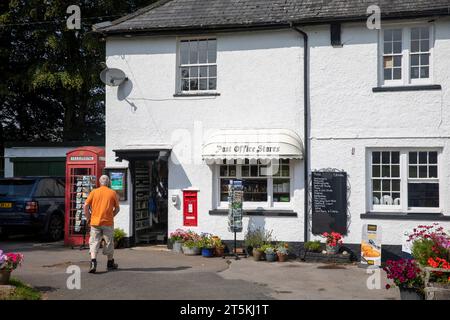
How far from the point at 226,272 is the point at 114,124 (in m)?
5.86

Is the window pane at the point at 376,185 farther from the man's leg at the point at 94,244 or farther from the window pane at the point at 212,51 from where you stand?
the man's leg at the point at 94,244

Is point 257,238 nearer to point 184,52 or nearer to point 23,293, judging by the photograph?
point 184,52

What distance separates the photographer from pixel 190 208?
15.1 m

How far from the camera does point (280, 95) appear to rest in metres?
14.5

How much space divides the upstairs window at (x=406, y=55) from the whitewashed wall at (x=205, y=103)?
2.15 m

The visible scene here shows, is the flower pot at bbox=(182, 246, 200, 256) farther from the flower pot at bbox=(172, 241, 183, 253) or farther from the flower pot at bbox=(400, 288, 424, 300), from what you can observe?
the flower pot at bbox=(400, 288, 424, 300)

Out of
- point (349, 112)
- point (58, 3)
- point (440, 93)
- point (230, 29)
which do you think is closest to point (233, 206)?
point (349, 112)

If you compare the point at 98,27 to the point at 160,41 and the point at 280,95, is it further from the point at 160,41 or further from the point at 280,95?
the point at 280,95

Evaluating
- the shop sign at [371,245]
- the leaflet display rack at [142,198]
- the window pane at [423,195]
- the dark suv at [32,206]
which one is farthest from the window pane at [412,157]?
the dark suv at [32,206]

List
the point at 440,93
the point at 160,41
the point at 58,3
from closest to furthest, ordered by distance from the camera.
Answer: the point at 440,93 → the point at 160,41 → the point at 58,3

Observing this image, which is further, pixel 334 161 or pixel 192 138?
pixel 192 138

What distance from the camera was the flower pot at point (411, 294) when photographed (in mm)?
8945

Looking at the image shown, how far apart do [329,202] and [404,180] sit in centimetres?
188

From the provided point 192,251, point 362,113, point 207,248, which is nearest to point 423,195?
point 362,113
